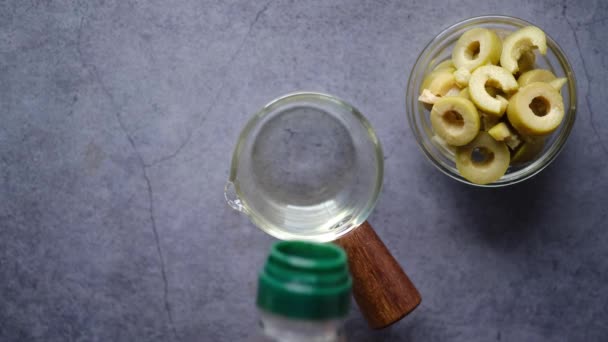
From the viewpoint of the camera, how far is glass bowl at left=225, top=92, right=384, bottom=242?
89cm

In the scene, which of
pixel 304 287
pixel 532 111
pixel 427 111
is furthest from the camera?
pixel 427 111

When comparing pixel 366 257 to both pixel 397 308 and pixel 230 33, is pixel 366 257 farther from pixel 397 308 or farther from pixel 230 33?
pixel 230 33

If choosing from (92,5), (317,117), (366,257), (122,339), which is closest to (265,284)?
(366,257)

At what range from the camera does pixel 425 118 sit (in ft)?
3.02

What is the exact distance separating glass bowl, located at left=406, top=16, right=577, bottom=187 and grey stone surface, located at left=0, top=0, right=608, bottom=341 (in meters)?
0.06

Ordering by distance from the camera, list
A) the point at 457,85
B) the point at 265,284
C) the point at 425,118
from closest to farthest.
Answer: the point at 265,284
the point at 457,85
the point at 425,118

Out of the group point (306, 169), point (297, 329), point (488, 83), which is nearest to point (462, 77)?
point (488, 83)

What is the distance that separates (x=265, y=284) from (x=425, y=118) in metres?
0.42

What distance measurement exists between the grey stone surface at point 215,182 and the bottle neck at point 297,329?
0.27m

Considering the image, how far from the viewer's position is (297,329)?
687 mm

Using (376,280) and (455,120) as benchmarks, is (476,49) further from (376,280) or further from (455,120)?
(376,280)

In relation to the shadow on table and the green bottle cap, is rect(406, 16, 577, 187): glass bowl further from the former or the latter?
the green bottle cap

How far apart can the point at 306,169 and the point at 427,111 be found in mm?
219

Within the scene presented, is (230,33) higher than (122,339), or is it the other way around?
(230,33)
